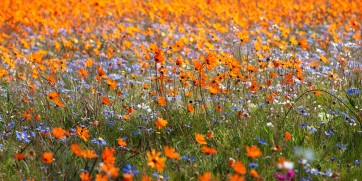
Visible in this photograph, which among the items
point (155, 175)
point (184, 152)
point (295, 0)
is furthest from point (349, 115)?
point (295, 0)

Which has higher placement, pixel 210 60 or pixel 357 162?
pixel 210 60

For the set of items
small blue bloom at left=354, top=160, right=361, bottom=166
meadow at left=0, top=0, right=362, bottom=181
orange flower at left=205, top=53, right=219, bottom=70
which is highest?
orange flower at left=205, top=53, right=219, bottom=70

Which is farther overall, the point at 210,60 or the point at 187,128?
the point at 187,128

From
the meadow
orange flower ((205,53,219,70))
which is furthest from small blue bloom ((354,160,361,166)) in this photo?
orange flower ((205,53,219,70))

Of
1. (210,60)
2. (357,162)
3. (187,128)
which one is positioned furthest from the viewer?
(187,128)

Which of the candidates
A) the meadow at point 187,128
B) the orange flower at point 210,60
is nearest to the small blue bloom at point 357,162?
the meadow at point 187,128

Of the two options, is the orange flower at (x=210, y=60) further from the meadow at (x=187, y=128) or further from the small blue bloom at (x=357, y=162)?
the small blue bloom at (x=357, y=162)

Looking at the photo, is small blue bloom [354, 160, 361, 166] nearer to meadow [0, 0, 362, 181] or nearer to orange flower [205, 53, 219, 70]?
meadow [0, 0, 362, 181]

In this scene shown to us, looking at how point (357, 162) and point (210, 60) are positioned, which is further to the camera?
point (210, 60)

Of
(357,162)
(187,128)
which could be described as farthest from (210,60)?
(357,162)

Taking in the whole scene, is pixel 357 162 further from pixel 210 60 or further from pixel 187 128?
pixel 187 128

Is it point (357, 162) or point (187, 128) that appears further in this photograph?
point (187, 128)

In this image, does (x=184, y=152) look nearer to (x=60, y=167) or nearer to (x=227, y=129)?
(x=227, y=129)

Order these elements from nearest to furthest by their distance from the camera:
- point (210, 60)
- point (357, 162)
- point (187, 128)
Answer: point (357, 162) < point (210, 60) < point (187, 128)
